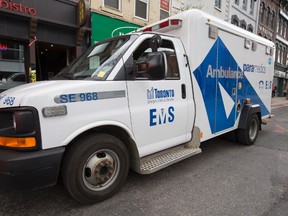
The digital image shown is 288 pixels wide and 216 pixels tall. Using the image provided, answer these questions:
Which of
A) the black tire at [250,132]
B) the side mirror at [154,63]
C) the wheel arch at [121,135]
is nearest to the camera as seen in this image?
the wheel arch at [121,135]

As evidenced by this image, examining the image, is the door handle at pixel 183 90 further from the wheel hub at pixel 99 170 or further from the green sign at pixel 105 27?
the green sign at pixel 105 27

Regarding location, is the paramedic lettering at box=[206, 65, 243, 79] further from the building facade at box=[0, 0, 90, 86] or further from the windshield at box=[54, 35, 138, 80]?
the building facade at box=[0, 0, 90, 86]

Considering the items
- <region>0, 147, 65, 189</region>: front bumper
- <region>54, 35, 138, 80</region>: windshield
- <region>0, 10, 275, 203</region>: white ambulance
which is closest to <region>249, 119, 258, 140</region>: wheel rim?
<region>0, 10, 275, 203</region>: white ambulance

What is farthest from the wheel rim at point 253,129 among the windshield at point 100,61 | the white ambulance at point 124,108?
the windshield at point 100,61

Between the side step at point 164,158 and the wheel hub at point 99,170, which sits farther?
the side step at point 164,158

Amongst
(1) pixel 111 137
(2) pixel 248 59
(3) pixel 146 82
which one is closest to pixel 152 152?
(1) pixel 111 137

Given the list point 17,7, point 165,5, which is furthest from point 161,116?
point 165,5

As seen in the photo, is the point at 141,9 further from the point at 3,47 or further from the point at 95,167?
the point at 95,167

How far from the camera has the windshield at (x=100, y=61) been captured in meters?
3.01

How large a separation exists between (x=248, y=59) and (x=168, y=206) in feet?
13.2

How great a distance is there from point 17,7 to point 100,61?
22.5ft

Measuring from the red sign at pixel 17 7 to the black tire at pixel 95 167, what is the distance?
7.45 meters

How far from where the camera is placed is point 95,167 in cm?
286

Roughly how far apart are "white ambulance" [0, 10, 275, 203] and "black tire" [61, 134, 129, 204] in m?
0.01
